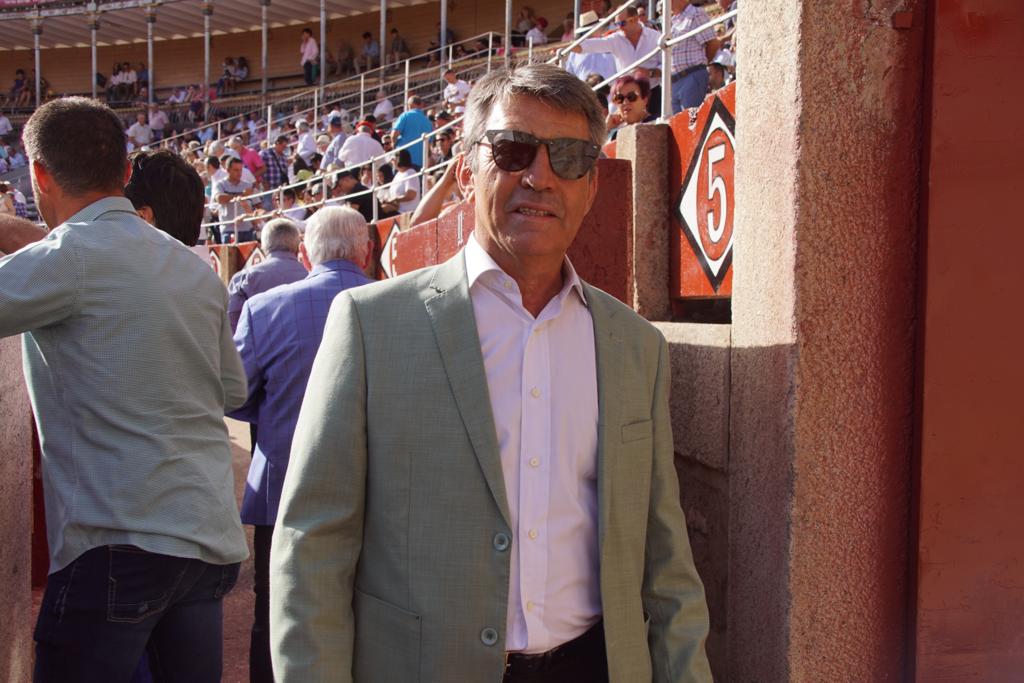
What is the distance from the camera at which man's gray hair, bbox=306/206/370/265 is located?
3.99 metres

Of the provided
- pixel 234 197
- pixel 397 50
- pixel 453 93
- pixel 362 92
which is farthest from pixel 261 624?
pixel 397 50

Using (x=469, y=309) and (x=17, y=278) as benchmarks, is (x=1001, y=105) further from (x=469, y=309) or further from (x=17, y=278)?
(x=17, y=278)

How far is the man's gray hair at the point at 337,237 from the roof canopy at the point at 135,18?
98.2 ft

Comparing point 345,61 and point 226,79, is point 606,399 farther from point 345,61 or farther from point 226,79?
point 226,79

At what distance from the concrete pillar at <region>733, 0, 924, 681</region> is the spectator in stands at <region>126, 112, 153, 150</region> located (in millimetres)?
29667

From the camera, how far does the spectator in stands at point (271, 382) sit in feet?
12.2

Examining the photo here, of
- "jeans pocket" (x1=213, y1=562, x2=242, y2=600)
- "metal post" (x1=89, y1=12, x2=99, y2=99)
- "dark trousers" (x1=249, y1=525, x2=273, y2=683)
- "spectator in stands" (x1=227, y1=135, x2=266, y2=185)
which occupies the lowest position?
"dark trousers" (x1=249, y1=525, x2=273, y2=683)

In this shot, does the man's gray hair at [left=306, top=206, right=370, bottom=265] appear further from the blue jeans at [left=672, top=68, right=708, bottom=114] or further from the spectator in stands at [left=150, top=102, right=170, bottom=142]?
the spectator in stands at [left=150, top=102, right=170, bottom=142]

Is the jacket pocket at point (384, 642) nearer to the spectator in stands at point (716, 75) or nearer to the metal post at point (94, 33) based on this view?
the spectator in stands at point (716, 75)

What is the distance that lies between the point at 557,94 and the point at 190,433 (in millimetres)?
1260

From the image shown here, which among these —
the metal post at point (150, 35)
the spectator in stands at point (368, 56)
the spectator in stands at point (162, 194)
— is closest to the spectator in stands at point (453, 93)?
the spectator in stands at point (162, 194)

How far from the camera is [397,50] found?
29562 mm

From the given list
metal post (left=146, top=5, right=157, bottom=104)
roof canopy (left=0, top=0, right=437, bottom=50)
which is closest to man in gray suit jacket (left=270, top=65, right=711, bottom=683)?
roof canopy (left=0, top=0, right=437, bottom=50)

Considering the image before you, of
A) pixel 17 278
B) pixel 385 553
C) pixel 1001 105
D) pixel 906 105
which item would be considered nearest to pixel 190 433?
pixel 17 278
